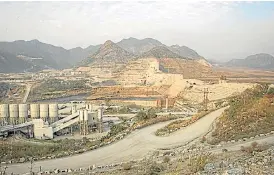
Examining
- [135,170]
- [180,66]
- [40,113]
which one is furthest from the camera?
[180,66]

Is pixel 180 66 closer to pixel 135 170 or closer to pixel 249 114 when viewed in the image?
pixel 249 114

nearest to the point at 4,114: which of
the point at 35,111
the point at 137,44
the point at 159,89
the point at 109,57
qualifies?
the point at 35,111

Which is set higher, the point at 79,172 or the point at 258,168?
the point at 258,168

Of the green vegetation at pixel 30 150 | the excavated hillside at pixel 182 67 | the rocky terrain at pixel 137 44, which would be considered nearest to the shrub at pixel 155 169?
the green vegetation at pixel 30 150

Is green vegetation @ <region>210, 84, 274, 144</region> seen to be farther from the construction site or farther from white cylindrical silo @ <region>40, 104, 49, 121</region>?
the construction site

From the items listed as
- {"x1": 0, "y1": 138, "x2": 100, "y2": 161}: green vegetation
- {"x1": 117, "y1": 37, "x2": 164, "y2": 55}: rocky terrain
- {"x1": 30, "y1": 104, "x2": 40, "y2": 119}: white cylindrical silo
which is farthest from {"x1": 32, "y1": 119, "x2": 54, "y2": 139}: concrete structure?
{"x1": 117, "y1": 37, "x2": 164, "y2": 55}: rocky terrain

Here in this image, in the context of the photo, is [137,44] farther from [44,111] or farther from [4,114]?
[4,114]

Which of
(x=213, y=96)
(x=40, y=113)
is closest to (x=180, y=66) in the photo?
(x=213, y=96)

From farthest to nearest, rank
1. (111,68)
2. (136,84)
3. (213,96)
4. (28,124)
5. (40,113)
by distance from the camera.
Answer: (111,68) → (136,84) → (213,96) → (40,113) → (28,124)
